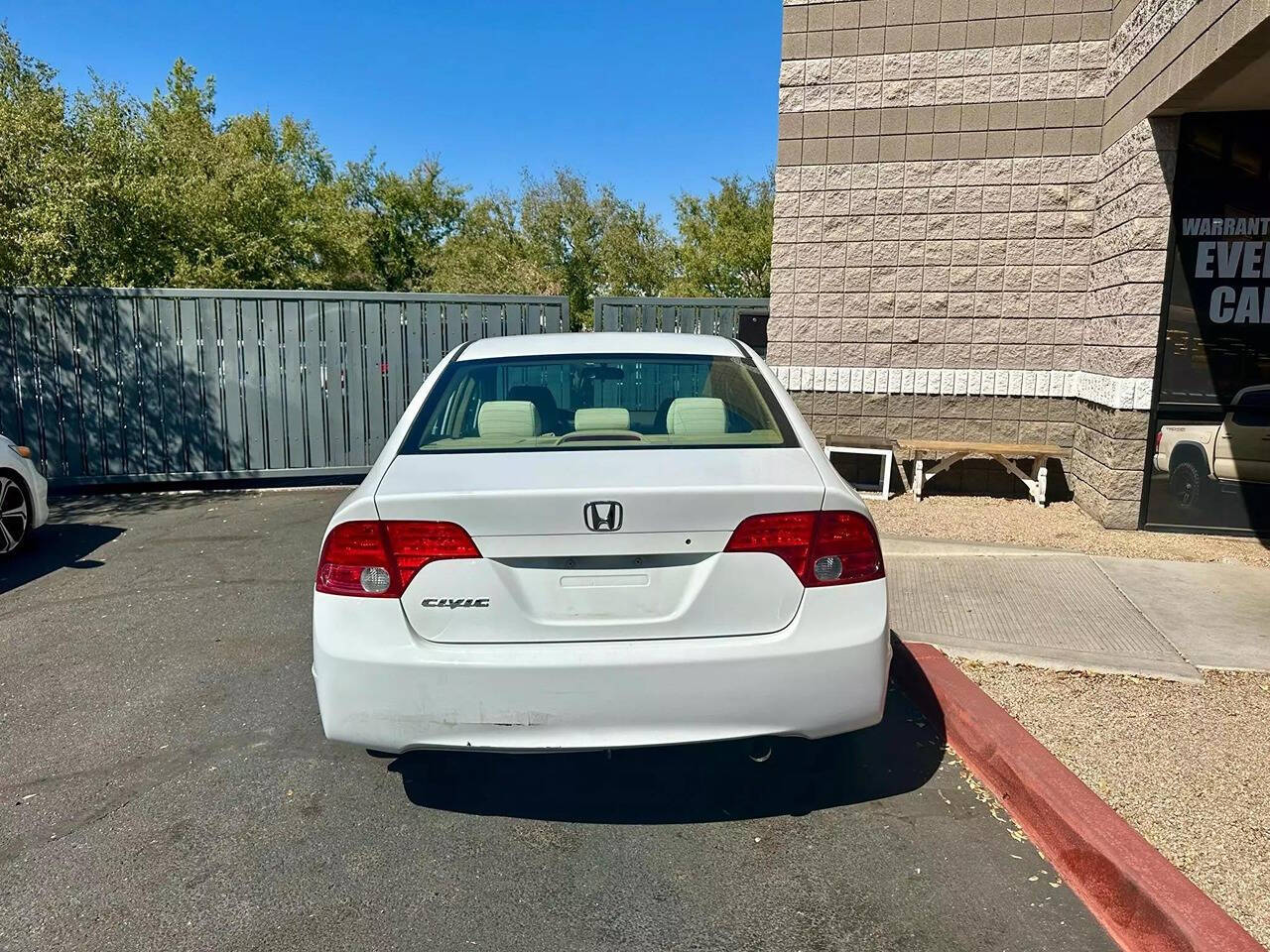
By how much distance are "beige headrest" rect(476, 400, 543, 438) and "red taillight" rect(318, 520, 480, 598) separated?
801 millimetres

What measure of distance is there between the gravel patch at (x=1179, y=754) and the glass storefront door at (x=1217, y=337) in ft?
10.7

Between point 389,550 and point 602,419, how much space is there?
3.77 feet

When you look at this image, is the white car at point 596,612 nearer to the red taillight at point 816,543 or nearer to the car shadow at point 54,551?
the red taillight at point 816,543

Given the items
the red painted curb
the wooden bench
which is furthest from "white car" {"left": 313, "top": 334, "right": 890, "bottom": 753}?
the wooden bench

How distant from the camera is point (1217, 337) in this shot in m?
7.06

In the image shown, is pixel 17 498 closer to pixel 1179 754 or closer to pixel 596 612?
pixel 596 612

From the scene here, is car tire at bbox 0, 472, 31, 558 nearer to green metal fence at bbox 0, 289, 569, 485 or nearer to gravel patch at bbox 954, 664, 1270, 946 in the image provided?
green metal fence at bbox 0, 289, 569, 485

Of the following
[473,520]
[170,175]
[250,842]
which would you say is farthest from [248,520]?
[170,175]

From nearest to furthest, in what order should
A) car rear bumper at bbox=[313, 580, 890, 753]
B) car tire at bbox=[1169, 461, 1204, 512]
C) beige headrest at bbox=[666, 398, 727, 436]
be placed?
car rear bumper at bbox=[313, 580, 890, 753], beige headrest at bbox=[666, 398, 727, 436], car tire at bbox=[1169, 461, 1204, 512]

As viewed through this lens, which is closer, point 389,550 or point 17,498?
point 389,550

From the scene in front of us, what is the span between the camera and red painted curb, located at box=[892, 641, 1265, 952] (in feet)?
8.40

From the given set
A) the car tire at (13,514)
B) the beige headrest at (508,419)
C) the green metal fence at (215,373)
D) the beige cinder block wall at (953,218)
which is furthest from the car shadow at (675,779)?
the green metal fence at (215,373)

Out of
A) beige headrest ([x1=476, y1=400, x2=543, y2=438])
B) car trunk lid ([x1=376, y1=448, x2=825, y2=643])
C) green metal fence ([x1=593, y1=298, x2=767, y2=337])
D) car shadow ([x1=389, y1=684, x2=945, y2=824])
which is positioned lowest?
car shadow ([x1=389, y1=684, x2=945, y2=824])

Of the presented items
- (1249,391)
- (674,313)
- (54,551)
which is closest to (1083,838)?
(1249,391)
